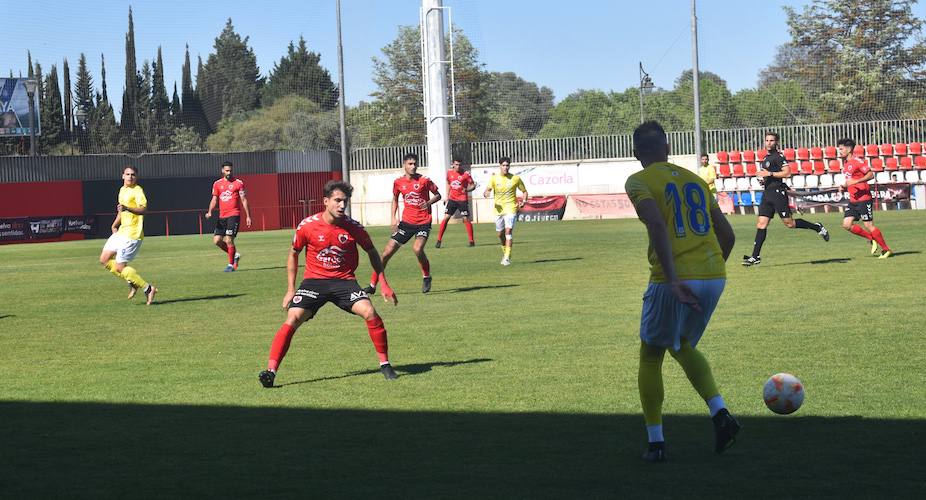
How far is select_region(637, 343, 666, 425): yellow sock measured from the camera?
6.56 metres

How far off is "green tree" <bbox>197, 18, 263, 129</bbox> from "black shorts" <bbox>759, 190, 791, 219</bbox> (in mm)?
84226

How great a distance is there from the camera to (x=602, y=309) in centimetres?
1438

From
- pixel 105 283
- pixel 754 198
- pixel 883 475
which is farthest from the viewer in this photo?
pixel 754 198

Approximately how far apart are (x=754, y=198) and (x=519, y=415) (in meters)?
46.3

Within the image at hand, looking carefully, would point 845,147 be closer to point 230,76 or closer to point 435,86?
point 435,86

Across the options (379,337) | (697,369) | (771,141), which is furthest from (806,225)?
(697,369)

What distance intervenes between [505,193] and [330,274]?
46.5 feet

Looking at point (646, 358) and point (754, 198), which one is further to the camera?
point (754, 198)

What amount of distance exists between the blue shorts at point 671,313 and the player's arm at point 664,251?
0.09 metres

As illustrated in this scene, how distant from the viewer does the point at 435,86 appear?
50.9 m

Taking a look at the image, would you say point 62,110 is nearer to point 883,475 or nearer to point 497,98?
point 497,98

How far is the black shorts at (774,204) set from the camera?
20125 mm

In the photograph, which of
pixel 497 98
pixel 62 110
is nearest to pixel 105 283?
pixel 497 98

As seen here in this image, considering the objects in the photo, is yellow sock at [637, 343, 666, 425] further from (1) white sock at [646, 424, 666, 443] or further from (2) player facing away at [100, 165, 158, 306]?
(2) player facing away at [100, 165, 158, 306]
